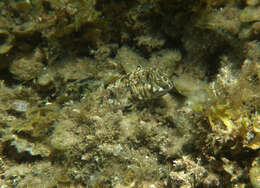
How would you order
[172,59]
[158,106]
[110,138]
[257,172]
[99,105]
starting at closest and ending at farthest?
[257,172] → [110,138] → [99,105] → [158,106] → [172,59]

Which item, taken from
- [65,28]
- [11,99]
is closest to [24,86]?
[11,99]

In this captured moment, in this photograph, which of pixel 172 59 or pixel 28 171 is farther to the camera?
pixel 172 59

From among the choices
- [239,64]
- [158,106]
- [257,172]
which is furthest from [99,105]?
[239,64]

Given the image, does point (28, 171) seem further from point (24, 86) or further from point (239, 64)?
point (239, 64)

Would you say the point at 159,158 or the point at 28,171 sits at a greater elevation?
the point at 159,158

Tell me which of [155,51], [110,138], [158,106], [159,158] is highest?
[155,51]

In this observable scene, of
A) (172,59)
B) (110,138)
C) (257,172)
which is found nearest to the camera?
(257,172)
